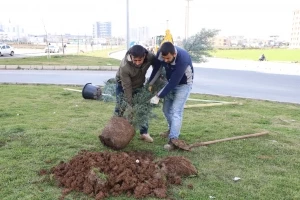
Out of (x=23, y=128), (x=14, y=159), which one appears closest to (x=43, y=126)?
(x=23, y=128)

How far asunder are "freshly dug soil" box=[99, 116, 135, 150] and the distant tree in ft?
6.00

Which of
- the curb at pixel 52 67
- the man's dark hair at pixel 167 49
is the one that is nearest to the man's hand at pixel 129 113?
the man's dark hair at pixel 167 49

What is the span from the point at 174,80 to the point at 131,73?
0.56m

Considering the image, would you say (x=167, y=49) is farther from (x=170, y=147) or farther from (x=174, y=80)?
(x=170, y=147)

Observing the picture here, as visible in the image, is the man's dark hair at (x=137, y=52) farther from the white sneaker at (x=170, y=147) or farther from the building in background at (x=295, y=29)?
the building in background at (x=295, y=29)

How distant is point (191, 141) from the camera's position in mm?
5188

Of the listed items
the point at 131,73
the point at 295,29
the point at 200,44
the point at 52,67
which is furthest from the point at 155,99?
the point at 295,29

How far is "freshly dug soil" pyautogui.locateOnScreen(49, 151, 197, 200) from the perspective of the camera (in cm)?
338

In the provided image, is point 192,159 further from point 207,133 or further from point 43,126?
point 43,126

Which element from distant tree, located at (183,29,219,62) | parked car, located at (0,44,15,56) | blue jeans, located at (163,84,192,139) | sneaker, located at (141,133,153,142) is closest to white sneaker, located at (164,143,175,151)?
blue jeans, located at (163,84,192,139)

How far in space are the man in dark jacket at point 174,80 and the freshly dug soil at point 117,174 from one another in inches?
32.7

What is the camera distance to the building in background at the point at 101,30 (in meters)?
113

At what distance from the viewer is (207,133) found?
5.64 meters

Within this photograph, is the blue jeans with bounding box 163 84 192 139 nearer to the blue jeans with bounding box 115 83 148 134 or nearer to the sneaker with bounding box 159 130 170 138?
the blue jeans with bounding box 115 83 148 134
